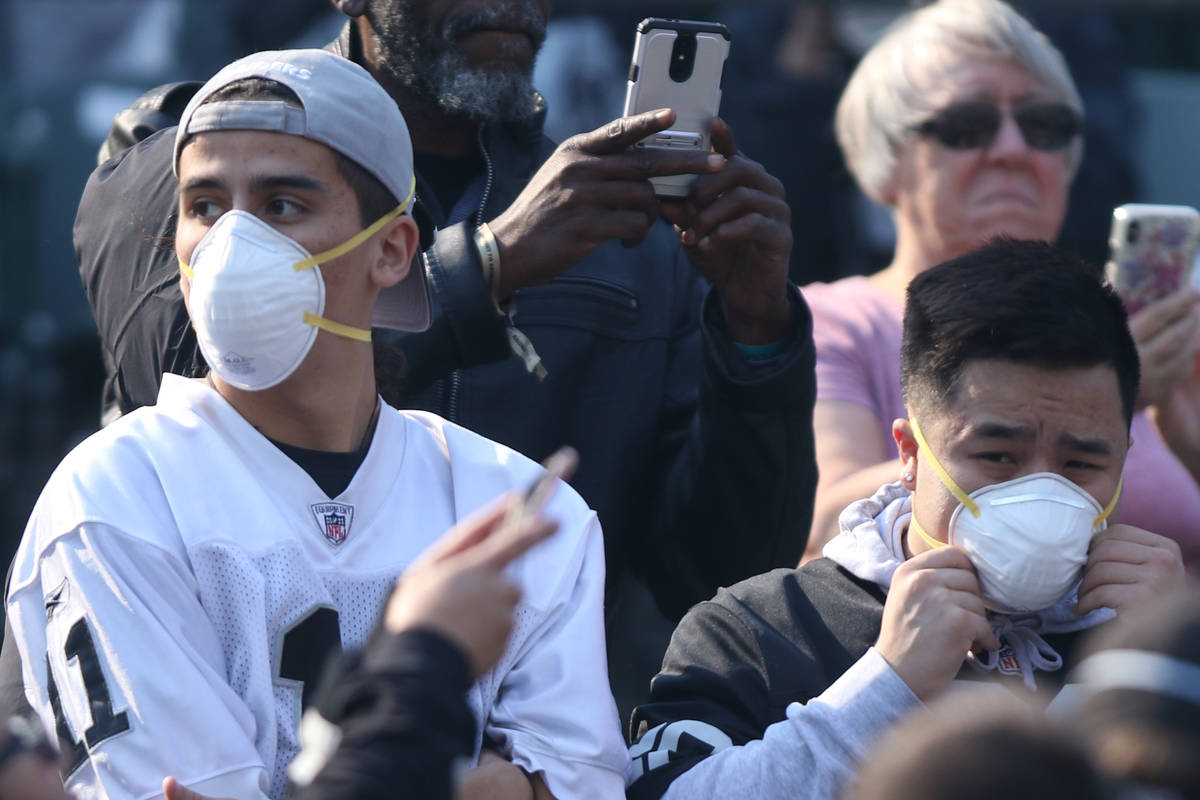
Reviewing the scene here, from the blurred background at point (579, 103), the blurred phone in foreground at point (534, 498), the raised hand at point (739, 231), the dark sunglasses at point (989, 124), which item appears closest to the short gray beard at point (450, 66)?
the raised hand at point (739, 231)

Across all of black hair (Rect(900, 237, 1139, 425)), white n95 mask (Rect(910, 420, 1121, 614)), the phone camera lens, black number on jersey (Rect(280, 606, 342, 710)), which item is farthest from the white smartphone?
black number on jersey (Rect(280, 606, 342, 710))

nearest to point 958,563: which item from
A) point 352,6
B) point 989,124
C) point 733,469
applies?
point 733,469

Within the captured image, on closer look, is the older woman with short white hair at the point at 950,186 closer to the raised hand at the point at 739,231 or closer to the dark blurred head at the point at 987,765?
the raised hand at the point at 739,231

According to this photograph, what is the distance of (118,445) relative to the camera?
239 centimetres

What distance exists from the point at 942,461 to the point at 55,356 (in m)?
5.79

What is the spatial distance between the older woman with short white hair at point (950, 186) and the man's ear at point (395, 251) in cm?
125

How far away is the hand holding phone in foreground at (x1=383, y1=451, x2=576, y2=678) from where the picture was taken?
182 centimetres

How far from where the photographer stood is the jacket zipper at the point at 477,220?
3.23m

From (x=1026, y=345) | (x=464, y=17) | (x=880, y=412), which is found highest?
(x=464, y=17)

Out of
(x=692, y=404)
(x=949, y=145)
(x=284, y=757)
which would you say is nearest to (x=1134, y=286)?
(x=949, y=145)

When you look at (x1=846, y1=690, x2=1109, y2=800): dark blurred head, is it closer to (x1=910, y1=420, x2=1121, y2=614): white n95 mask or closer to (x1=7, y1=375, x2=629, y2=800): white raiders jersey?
(x1=7, y1=375, x2=629, y2=800): white raiders jersey

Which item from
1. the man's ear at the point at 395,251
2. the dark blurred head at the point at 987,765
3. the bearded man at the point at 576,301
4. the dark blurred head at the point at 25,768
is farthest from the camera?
the bearded man at the point at 576,301

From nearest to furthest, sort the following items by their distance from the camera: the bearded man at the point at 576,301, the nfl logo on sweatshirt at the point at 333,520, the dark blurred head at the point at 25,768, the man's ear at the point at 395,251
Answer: the dark blurred head at the point at 25,768 < the nfl logo on sweatshirt at the point at 333,520 < the man's ear at the point at 395,251 < the bearded man at the point at 576,301

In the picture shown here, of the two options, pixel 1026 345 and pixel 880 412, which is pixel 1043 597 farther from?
pixel 880 412
